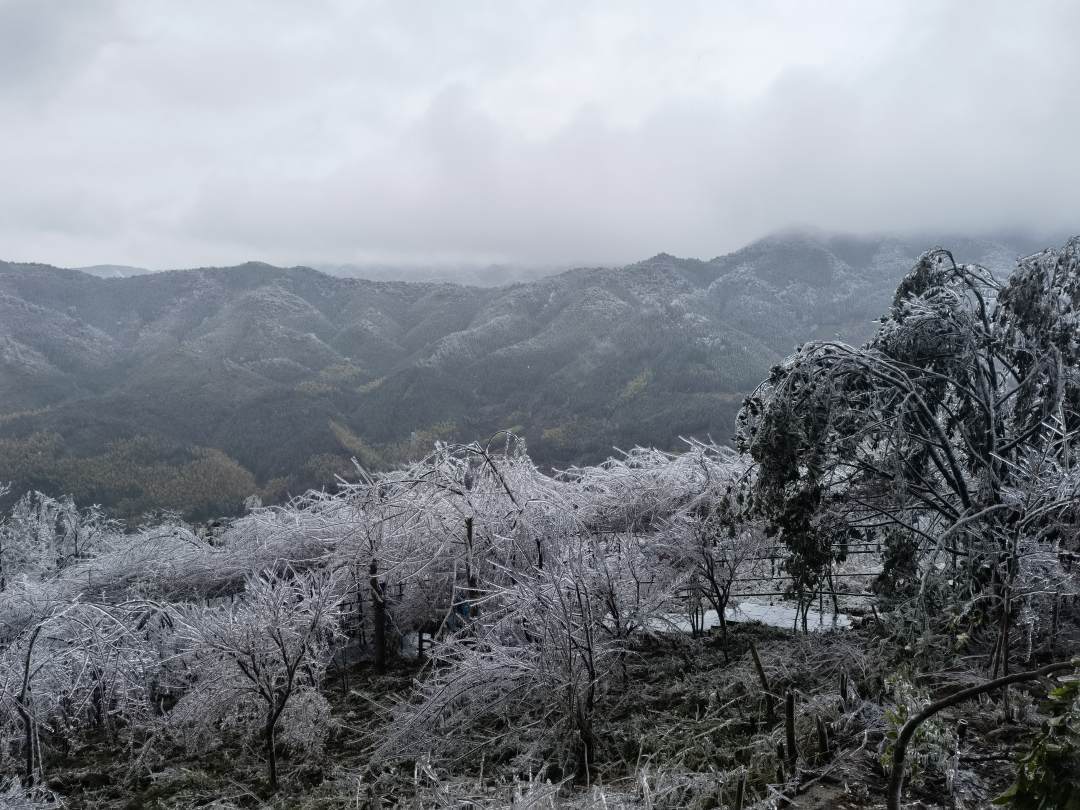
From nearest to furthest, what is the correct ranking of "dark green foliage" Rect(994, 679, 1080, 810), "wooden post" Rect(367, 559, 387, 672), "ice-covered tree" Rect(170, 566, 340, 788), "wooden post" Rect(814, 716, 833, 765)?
"dark green foliage" Rect(994, 679, 1080, 810) → "wooden post" Rect(814, 716, 833, 765) → "ice-covered tree" Rect(170, 566, 340, 788) → "wooden post" Rect(367, 559, 387, 672)

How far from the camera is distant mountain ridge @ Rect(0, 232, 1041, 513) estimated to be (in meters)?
95.8

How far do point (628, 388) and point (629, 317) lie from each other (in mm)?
37493

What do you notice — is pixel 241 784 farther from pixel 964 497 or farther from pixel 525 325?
pixel 525 325

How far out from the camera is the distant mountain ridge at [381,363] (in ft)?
314

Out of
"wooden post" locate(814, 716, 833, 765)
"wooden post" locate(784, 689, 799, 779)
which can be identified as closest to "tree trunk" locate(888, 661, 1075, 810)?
"wooden post" locate(784, 689, 799, 779)

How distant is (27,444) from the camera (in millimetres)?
93375

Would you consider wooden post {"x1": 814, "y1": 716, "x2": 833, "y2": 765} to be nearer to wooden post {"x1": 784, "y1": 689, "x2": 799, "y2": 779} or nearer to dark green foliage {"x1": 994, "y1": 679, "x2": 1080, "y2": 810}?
wooden post {"x1": 784, "y1": 689, "x2": 799, "y2": 779}

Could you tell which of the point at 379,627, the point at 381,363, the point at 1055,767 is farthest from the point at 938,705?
the point at 381,363

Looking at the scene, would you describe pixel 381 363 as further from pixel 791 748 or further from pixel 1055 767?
pixel 1055 767

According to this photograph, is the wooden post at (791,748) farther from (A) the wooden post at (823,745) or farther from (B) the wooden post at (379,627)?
(B) the wooden post at (379,627)

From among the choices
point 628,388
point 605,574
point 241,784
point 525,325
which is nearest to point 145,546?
point 241,784

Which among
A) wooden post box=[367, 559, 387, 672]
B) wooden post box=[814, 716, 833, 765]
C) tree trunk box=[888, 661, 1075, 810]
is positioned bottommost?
wooden post box=[367, 559, 387, 672]

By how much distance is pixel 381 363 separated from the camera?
16300 cm

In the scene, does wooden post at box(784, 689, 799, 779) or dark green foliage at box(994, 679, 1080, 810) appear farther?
wooden post at box(784, 689, 799, 779)
